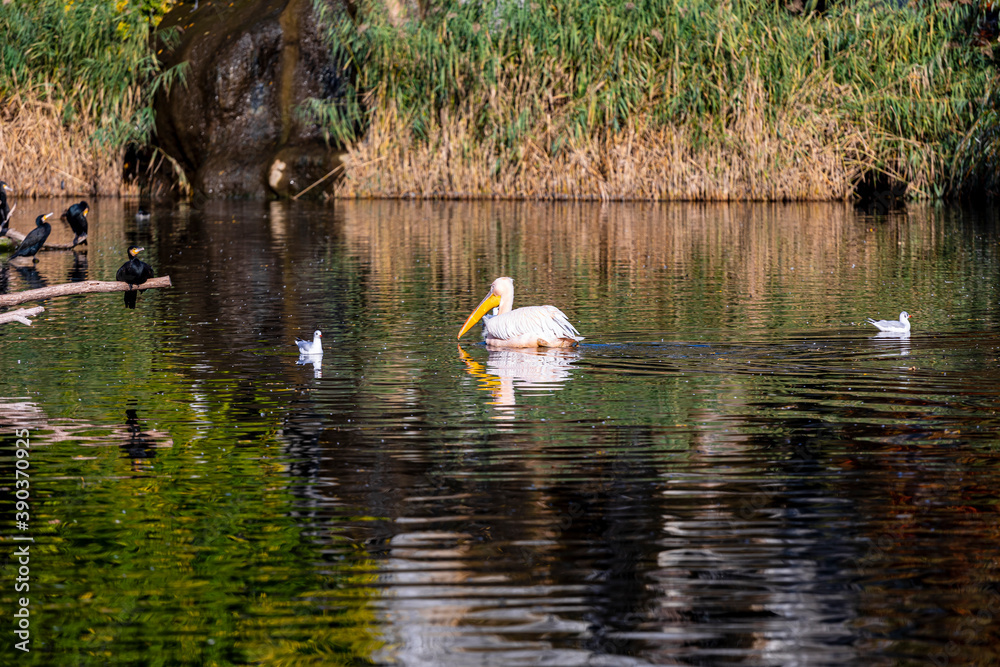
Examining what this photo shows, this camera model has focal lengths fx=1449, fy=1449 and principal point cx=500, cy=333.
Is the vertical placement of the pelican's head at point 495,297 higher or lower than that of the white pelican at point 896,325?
higher

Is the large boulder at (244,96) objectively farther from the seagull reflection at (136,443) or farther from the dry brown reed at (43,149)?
the seagull reflection at (136,443)

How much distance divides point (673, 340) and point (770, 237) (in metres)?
8.60

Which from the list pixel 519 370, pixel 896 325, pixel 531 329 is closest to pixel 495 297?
pixel 531 329

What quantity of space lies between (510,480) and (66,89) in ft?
81.5

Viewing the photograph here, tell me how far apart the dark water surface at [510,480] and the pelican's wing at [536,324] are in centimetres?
19

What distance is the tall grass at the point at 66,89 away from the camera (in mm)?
28312

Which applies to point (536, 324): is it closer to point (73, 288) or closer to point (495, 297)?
point (495, 297)

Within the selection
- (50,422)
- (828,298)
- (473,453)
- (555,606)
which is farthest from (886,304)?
(555,606)

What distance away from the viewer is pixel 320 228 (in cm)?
2083

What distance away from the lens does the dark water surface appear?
4.35 meters

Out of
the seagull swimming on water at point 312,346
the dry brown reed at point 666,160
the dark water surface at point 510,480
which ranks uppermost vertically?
the dry brown reed at point 666,160

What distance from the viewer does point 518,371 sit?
909 cm

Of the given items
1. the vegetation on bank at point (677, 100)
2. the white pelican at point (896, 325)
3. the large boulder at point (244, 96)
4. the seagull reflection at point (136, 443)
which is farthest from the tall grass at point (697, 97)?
the seagull reflection at point (136, 443)

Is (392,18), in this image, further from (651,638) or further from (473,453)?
(651,638)
